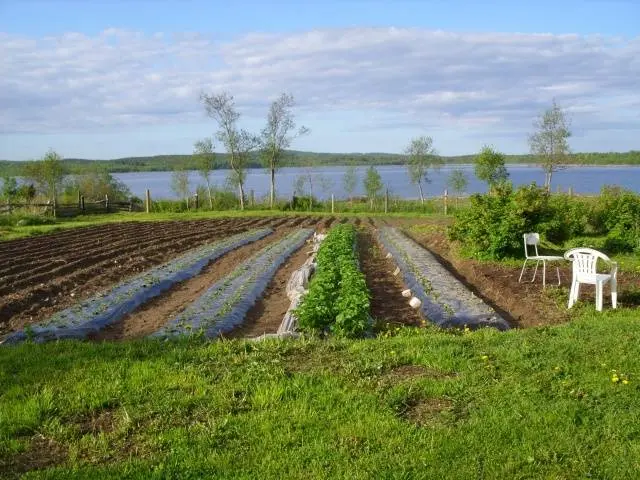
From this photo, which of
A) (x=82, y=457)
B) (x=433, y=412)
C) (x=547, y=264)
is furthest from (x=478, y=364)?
(x=547, y=264)

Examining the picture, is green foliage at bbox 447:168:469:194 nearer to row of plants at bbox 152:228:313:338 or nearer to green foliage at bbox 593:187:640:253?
green foliage at bbox 593:187:640:253

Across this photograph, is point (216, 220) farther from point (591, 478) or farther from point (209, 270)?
point (591, 478)

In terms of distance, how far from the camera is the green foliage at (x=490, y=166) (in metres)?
34.2

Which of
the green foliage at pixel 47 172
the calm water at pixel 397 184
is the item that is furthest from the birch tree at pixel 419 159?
the green foliage at pixel 47 172

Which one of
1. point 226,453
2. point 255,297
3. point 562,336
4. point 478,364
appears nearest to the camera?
point 226,453

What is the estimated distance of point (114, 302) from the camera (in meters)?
10.0

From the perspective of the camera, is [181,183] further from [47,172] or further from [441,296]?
[441,296]

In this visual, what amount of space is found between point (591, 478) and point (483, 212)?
1196 centimetres

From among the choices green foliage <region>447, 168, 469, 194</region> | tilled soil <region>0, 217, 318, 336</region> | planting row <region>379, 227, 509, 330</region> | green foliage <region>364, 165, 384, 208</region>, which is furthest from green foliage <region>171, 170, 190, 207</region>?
planting row <region>379, 227, 509, 330</region>

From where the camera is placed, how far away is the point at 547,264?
46.5 ft

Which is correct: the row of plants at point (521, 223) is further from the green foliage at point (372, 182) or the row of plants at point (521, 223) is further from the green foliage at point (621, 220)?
the green foliage at point (372, 182)

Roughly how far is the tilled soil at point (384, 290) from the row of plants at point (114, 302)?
160 inches

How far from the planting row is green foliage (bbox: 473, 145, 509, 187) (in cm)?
1999

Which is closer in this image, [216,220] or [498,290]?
[498,290]
